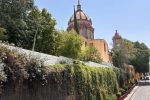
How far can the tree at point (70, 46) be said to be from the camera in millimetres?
42031

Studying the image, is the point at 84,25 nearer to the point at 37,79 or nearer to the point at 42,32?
the point at 42,32

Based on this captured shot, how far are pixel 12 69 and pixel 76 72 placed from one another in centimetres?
831

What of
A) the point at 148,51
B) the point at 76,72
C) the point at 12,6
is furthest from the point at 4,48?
the point at 148,51

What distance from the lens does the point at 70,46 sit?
139ft

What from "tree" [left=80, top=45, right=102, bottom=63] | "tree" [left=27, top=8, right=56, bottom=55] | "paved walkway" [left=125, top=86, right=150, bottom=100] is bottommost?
"paved walkway" [left=125, top=86, right=150, bottom=100]

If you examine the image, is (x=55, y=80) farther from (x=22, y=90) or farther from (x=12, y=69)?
(x=12, y=69)

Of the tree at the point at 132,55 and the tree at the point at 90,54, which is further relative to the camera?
the tree at the point at 132,55

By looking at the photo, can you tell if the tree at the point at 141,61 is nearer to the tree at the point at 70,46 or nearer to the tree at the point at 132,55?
the tree at the point at 132,55

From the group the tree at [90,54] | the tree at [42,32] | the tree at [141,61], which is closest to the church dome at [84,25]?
the tree at [141,61]

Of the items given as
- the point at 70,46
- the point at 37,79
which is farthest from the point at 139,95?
the point at 37,79

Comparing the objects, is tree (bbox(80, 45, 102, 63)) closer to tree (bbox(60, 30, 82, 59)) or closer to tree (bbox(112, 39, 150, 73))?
tree (bbox(60, 30, 82, 59))

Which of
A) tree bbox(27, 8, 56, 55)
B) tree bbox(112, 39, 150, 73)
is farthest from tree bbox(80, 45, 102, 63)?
tree bbox(112, 39, 150, 73)

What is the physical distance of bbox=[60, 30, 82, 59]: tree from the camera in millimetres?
42031

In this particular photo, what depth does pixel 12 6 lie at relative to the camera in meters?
34.8
